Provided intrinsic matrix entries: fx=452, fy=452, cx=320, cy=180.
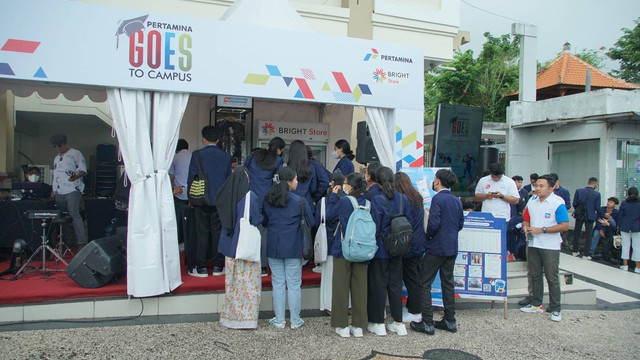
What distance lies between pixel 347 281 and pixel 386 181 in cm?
112

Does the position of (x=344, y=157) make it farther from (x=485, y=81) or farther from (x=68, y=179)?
(x=485, y=81)

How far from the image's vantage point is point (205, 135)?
5.59 m

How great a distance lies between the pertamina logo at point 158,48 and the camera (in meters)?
4.82

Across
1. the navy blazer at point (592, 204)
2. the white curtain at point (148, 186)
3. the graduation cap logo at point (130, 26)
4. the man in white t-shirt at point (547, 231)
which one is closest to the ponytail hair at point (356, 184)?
the white curtain at point (148, 186)

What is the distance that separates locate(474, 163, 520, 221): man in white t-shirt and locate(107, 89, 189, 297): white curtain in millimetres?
4589

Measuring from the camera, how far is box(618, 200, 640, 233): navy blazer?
9.05 meters

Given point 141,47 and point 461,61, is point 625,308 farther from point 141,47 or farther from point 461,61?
point 461,61

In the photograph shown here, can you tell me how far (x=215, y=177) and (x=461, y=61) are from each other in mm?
20253

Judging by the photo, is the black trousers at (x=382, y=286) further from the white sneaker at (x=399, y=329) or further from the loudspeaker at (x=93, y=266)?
the loudspeaker at (x=93, y=266)

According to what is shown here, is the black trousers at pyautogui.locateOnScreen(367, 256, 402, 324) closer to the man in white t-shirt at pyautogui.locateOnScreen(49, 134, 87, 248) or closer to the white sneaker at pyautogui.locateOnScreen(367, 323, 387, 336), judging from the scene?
the white sneaker at pyautogui.locateOnScreen(367, 323, 387, 336)

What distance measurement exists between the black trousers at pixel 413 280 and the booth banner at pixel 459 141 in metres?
2.79

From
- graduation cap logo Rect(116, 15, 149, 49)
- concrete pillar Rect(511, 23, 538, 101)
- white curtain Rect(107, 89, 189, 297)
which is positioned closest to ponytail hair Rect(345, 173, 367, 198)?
white curtain Rect(107, 89, 189, 297)

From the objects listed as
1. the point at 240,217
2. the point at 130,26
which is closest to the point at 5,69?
the point at 130,26

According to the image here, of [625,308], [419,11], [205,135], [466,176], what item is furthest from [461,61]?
[205,135]
